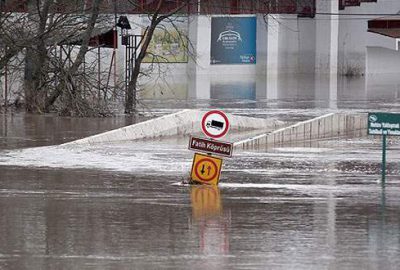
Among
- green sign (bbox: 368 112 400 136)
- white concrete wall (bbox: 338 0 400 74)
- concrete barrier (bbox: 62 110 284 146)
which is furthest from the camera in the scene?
white concrete wall (bbox: 338 0 400 74)

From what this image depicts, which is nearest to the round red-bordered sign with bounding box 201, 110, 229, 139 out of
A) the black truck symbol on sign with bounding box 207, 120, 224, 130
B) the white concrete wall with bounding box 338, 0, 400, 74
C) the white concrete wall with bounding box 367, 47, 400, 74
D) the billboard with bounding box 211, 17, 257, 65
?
the black truck symbol on sign with bounding box 207, 120, 224, 130

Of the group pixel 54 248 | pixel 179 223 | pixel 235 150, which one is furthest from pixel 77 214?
pixel 235 150

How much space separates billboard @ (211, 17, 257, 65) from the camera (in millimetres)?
72625

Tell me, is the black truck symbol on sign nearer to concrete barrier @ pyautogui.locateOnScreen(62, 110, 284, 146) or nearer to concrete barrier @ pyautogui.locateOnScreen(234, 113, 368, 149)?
concrete barrier @ pyautogui.locateOnScreen(62, 110, 284, 146)

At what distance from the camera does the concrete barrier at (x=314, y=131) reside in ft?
72.6

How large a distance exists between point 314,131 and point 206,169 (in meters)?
9.38

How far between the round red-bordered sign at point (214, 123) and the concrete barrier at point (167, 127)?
19.0ft

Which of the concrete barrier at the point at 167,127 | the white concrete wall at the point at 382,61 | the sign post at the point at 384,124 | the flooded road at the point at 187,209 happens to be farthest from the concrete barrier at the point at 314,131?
the white concrete wall at the point at 382,61

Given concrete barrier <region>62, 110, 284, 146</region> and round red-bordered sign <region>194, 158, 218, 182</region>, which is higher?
concrete barrier <region>62, 110, 284, 146</region>

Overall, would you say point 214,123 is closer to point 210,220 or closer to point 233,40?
point 210,220

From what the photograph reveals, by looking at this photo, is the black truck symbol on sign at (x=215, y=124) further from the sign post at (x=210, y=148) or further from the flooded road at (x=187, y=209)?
the flooded road at (x=187, y=209)

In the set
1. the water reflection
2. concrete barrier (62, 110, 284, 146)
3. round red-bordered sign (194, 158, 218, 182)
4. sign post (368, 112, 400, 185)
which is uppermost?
sign post (368, 112, 400, 185)

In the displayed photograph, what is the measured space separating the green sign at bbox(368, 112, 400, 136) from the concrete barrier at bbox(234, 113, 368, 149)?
226 inches

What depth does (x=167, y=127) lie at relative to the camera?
2372 centimetres
